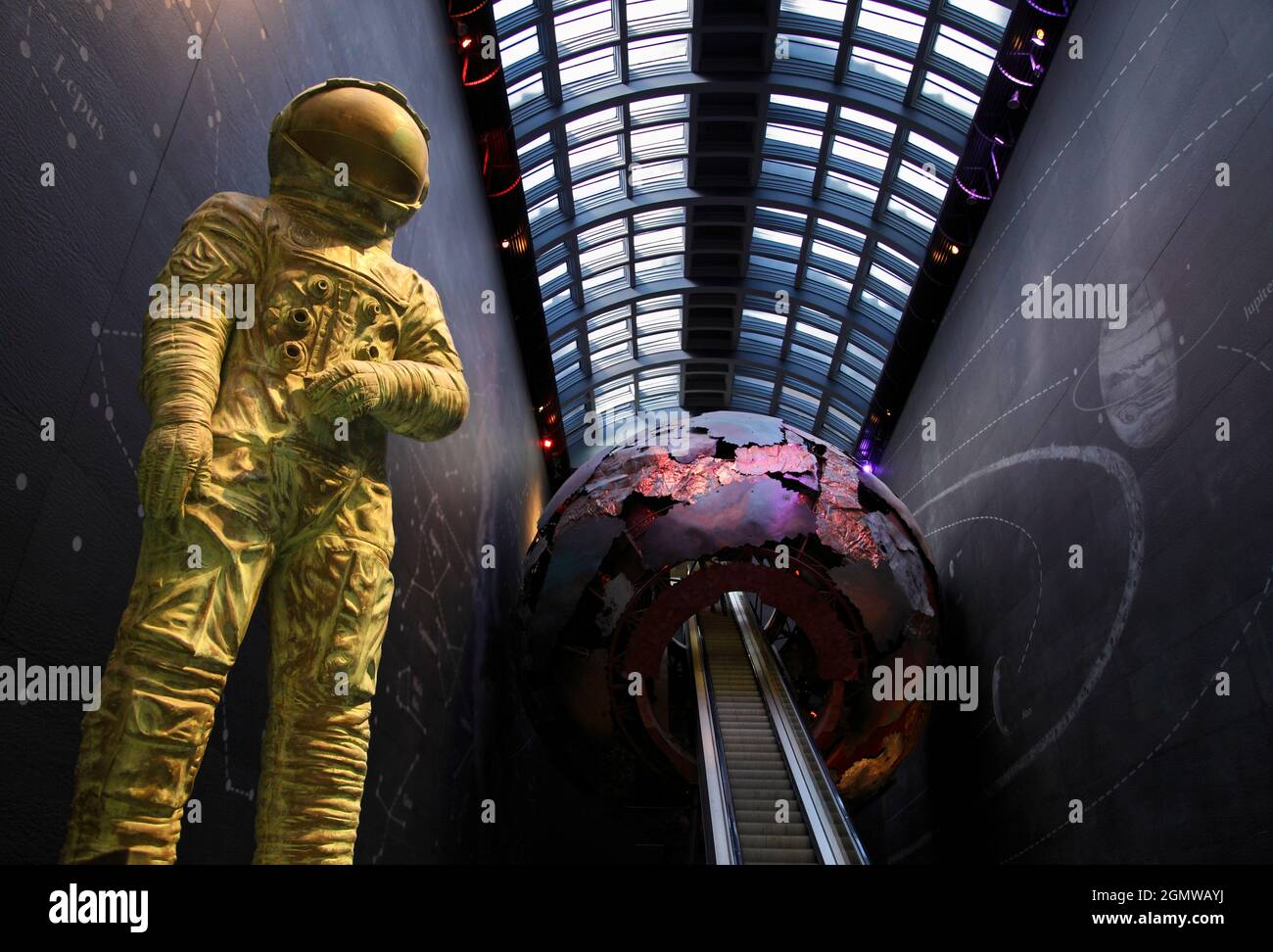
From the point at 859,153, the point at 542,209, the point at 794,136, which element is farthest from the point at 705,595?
the point at 794,136

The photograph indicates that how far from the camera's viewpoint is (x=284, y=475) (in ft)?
10.5

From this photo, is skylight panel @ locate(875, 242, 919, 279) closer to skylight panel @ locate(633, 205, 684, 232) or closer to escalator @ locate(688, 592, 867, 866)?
skylight panel @ locate(633, 205, 684, 232)

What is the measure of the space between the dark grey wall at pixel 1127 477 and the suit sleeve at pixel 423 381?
5.10m

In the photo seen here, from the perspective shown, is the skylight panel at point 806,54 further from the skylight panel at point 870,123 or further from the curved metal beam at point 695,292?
the curved metal beam at point 695,292

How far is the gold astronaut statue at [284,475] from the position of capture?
2672 millimetres

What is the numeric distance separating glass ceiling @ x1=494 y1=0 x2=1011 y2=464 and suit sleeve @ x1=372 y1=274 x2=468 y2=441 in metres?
9.78

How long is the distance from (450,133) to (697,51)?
18.3 ft

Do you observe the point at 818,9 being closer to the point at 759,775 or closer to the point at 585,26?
the point at 585,26

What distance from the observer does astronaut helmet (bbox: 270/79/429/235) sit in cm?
358

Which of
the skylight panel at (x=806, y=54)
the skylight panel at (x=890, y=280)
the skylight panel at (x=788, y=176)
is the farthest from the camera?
the skylight panel at (x=890, y=280)

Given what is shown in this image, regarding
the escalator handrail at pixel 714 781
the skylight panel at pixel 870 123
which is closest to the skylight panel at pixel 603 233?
the skylight panel at pixel 870 123

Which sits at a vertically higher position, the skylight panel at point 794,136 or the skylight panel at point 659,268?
the skylight panel at point 794,136

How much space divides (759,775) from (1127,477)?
162 inches

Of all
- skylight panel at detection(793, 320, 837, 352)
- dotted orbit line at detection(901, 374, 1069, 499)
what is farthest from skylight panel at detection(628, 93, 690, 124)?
dotted orbit line at detection(901, 374, 1069, 499)
